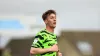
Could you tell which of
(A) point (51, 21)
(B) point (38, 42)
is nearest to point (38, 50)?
(B) point (38, 42)

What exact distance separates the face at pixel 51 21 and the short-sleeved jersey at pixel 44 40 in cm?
5

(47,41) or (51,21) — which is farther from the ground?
(51,21)

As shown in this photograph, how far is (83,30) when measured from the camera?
1188 cm

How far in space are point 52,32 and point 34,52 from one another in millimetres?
192

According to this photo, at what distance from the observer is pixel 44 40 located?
1825 mm

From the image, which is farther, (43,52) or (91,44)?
(91,44)

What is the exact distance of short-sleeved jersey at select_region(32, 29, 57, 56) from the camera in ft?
5.88

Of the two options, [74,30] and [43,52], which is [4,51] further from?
[43,52]

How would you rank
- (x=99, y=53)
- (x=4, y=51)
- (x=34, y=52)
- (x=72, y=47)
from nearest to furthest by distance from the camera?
(x=34, y=52), (x=4, y=51), (x=99, y=53), (x=72, y=47)

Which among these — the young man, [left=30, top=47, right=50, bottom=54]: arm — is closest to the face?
the young man

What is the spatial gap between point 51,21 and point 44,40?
0.13m

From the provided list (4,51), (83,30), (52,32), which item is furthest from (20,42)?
(52,32)

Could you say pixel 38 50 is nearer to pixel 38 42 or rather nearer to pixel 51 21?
pixel 38 42

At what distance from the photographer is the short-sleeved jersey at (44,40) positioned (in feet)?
5.88
